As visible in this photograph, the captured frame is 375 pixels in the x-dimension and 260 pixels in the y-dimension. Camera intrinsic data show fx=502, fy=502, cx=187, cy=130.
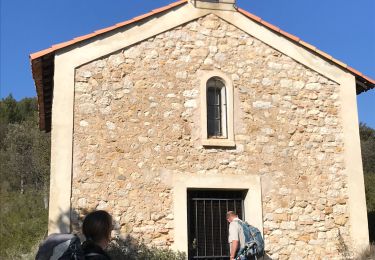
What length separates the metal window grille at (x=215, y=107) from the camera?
9797mm

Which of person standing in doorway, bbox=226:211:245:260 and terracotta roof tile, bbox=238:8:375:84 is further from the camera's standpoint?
terracotta roof tile, bbox=238:8:375:84

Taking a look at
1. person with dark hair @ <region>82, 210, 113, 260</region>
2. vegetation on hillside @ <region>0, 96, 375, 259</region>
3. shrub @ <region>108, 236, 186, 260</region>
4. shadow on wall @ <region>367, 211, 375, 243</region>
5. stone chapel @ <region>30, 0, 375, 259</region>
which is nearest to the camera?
person with dark hair @ <region>82, 210, 113, 260</region>

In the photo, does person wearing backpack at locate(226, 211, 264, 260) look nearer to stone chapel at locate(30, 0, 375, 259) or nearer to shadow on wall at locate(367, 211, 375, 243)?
stone chapel at locate(30, 0, 375, 259)

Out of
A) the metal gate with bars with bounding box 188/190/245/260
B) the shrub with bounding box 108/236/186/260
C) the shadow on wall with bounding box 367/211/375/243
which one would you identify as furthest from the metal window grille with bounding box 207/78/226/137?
the shadow on wall with bounding box 367/211/375/243

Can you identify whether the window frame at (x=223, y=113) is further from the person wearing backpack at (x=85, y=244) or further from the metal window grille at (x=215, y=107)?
the person wearing backpack at (x=85, y=244)

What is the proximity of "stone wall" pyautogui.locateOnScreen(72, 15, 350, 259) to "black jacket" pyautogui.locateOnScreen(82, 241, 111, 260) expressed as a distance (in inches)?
200

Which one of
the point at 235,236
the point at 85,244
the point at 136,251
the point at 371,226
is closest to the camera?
the point at 85,244

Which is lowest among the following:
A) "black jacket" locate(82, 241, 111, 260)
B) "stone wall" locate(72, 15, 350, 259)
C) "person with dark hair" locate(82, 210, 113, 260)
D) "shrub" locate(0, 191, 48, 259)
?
"shrub" locate(0, 191, 48, 259)

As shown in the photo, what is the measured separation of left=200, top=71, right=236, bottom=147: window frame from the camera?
9414 millimetres

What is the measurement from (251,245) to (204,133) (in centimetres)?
223

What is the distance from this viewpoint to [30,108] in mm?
48656

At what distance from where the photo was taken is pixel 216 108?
9922 mm

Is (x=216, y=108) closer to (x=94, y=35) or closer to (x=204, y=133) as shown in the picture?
(x=204, y=133)

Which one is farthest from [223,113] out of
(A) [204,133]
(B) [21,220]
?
(B) [21,220]
